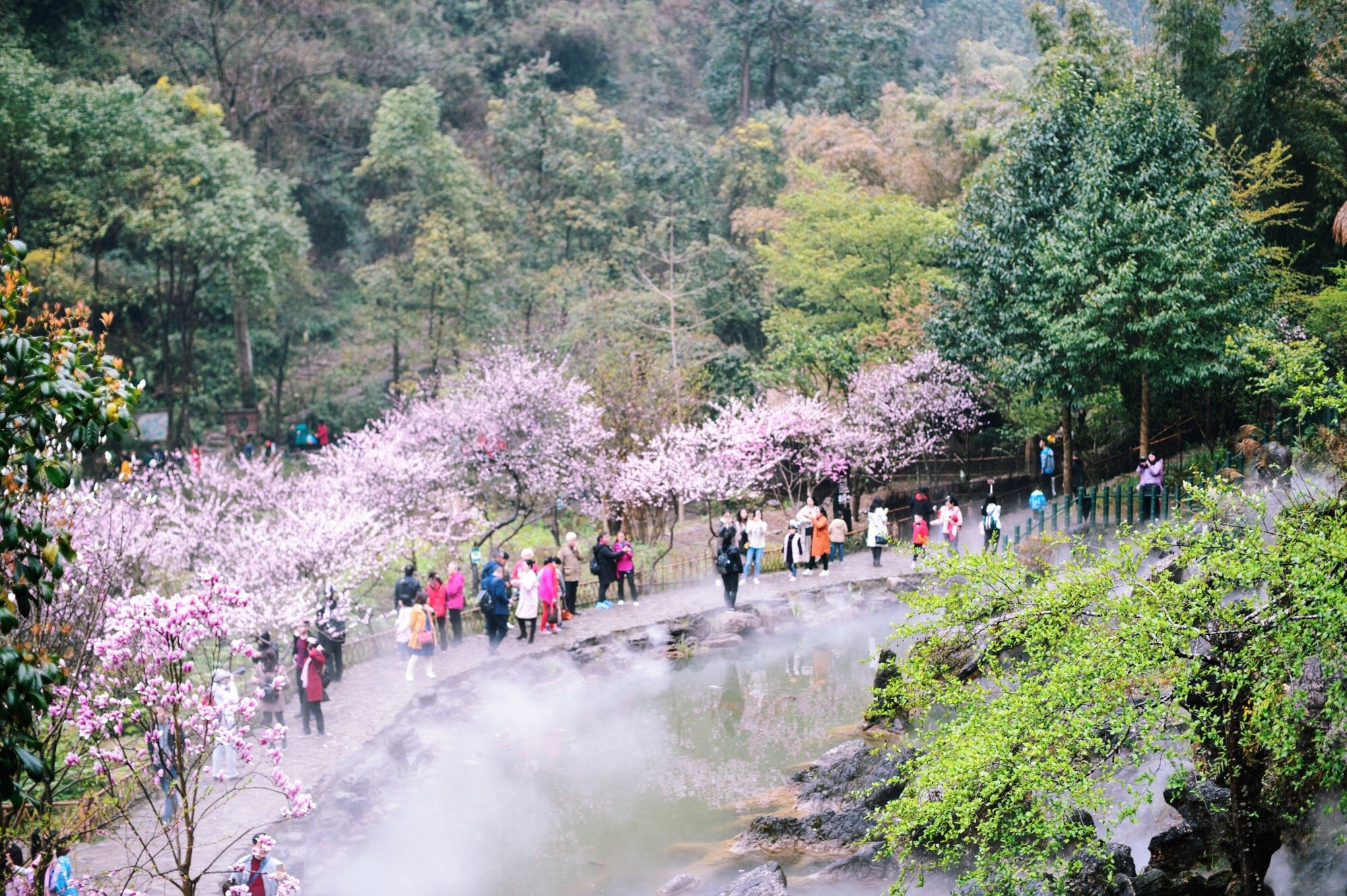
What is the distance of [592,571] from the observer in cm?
2067

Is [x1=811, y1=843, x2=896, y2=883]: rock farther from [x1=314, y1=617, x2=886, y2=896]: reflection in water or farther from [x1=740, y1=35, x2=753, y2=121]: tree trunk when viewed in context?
[x1=740, y1=35, x2=753, y2=121]: tree trunk

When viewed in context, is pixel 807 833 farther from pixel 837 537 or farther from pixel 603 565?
pixel 837 537

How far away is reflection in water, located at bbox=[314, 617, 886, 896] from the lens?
12641 millimetres

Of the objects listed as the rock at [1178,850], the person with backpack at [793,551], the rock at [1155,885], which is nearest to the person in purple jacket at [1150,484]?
the person with backpack at [793,551]

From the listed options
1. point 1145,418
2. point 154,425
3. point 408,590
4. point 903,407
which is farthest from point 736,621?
point 154,425

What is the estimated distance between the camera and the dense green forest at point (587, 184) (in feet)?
86.0

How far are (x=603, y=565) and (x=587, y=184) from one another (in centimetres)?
2348

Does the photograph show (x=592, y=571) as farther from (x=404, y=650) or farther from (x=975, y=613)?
(x=975, y=613)

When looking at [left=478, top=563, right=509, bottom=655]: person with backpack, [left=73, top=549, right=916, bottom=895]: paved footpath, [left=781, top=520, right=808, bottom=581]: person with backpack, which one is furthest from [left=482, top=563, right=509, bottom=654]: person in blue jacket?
[left=781, top=520, right=808, bottom=581]: person with backpack

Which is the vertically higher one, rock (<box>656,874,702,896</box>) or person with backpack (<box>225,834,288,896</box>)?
person with backpack (<box>225,834,288,896</box>)

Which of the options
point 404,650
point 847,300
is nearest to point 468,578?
Result: point 404,650

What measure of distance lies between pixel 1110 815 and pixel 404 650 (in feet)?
33.2

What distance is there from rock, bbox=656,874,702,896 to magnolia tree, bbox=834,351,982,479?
15742 millimetres

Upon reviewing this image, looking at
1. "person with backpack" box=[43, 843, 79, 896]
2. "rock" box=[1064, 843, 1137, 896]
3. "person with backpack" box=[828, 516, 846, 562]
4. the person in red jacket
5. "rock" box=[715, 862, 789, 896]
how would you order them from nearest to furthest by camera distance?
"person with backpack" box=[43, 843, 79, 896], "rock" box=[1064, 843, 1137, 896], "rock" box=[715, 862, 789, 896], the person in red jacket, "person with backpack" box=[828, 516, 846, 562]
